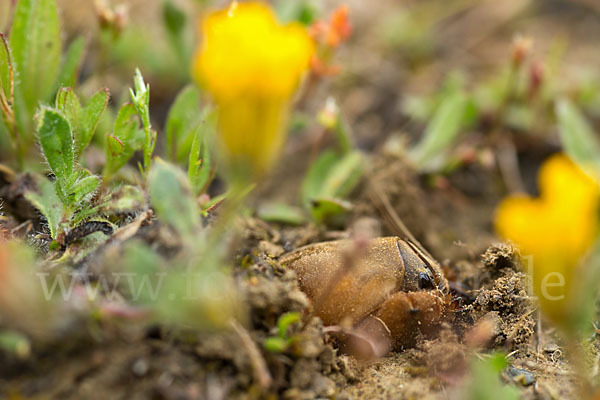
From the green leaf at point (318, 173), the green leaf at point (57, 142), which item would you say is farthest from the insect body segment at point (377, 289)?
the green leaf at point (318, 173)

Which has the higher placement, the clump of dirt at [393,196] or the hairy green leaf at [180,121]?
the hairy green leaf at [180,121]

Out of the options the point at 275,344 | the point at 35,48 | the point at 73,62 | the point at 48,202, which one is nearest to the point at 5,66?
the point at 35,48

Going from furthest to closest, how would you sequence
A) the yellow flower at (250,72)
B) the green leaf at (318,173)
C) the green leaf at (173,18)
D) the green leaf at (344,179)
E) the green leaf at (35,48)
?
the green leaf at (173,18) < the green leaf at (318,173) < the green leaf at (344,179) < the green leaf at (35,48) < the yellow flower at (250,72)

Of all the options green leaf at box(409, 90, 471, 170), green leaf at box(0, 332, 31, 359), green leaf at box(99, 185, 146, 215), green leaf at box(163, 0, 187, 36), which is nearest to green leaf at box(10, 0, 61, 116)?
green leaf at box(99, 185, 146, 215)

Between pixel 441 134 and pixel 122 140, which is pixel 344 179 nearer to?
pixel 441 134

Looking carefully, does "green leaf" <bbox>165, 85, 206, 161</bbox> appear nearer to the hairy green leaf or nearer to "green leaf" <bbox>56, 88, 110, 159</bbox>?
the hairy green leaf

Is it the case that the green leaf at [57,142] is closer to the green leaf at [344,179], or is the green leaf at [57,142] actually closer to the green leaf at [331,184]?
the green leaf at [331,184]

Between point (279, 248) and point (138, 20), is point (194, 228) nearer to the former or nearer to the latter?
point (279, 248)
